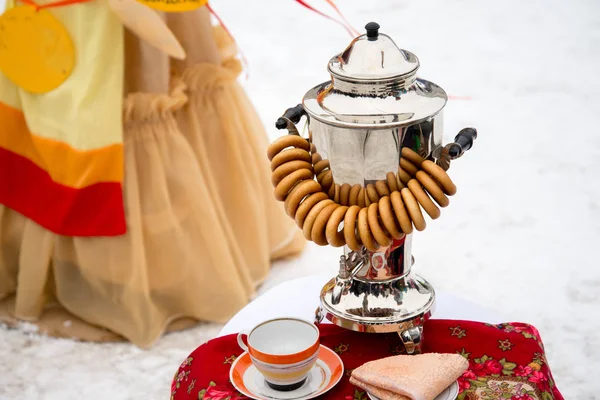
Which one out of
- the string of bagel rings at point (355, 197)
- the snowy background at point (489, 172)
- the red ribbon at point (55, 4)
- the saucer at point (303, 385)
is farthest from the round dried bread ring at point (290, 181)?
the snowy background at point (489, 172)

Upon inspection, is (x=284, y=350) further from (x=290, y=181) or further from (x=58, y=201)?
(x=58, y=201)

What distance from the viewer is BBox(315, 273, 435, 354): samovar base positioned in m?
1.05

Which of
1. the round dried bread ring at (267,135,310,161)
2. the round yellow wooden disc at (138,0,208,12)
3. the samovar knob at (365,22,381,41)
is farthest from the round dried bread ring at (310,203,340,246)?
the round yellow wooden disc at (138,0,208,12)

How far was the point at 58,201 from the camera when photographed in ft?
5.95

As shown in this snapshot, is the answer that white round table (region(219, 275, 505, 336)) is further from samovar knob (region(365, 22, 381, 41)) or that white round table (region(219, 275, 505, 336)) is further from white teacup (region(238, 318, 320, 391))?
samovar knob (region(365, 22, 381, 41))

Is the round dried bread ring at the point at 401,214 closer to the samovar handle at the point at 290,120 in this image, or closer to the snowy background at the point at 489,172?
the samovar handle at the point at 290,120

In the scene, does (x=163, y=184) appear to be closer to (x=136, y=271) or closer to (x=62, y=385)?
(x=136, y=271)

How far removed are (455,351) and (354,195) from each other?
9.4 inches

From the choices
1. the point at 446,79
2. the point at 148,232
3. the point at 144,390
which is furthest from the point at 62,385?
the point at 446,79

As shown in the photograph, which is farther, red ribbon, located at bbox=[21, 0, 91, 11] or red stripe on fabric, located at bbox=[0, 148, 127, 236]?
red stripe on fabric, located at bbox=[0, 148, 127, 236]

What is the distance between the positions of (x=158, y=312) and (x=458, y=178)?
1079 millimetres

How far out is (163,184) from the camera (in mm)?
1846

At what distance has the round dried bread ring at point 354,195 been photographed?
102 centimetres

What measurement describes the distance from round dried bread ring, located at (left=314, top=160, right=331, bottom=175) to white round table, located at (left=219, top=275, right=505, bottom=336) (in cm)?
22
